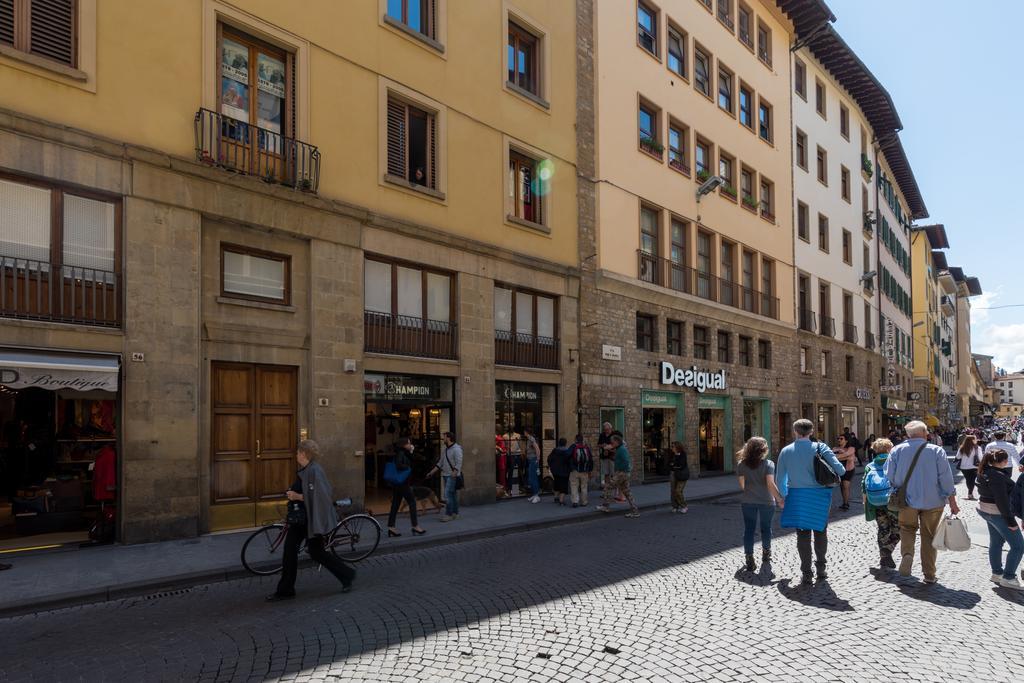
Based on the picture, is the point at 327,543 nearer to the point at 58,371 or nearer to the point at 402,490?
the point at 402,490

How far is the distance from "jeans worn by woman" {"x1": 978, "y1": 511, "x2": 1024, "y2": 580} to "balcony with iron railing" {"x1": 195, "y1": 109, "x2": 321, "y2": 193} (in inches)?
444

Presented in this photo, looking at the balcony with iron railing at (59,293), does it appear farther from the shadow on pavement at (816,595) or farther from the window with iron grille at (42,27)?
the shadow on pavement at (816,595)

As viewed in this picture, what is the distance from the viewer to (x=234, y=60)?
42.1ft

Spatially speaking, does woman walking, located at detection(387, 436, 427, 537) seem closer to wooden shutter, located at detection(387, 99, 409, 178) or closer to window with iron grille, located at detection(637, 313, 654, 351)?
wooden shutter, located at detection(387, 99, 409, 178)

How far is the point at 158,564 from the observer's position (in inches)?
368

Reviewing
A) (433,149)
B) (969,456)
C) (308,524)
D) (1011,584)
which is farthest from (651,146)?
(308,524)

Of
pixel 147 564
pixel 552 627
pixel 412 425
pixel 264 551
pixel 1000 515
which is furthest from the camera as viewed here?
pixel 412 425

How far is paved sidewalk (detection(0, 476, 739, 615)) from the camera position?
26.1 feet

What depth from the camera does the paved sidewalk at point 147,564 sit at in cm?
796

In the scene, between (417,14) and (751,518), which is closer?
(751,518)

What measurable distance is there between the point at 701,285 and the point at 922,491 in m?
17.8

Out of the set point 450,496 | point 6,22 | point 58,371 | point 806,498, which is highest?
point 6,22

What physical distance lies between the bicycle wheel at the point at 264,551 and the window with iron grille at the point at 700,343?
703 inches

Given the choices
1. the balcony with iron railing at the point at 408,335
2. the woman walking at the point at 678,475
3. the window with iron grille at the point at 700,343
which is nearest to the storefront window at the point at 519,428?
the balcony with iron railing at the point at 408,335
